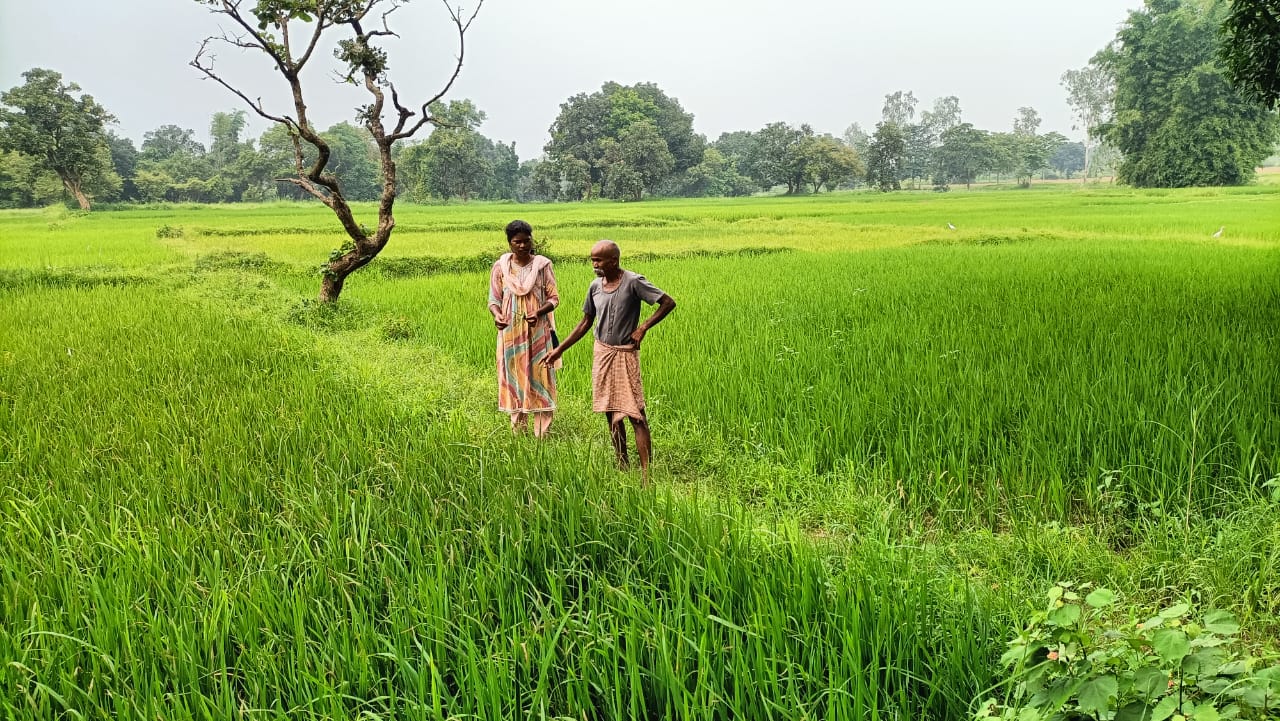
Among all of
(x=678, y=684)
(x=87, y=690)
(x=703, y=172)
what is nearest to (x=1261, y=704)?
(x=678, y=684)

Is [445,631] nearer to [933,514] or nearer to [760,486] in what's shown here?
[760,486]

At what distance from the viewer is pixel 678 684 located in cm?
144

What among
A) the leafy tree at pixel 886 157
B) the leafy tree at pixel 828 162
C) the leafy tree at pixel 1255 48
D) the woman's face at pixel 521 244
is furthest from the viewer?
the leafy tree at pixel 886 157

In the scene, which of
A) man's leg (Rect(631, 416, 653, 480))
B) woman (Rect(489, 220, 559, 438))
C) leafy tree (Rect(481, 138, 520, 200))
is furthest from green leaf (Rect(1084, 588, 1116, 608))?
leafy tree (Rect(481, 138, 520, 200))

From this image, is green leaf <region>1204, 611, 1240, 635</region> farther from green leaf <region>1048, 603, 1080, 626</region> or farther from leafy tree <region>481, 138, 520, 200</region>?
leafy tree <region>481, 138, 520, 200</region>

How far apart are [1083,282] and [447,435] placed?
650 centimetres

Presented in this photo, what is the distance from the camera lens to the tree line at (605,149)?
11.9 metres

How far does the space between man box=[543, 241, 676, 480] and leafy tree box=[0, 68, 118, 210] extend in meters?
12.9

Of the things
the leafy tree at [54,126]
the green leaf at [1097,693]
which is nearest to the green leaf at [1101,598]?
the green leaf at [1097,693]

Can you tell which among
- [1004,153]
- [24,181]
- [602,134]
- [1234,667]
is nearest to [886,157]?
[1004,153]

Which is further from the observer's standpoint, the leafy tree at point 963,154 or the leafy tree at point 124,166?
the leafy tree at point 963,154

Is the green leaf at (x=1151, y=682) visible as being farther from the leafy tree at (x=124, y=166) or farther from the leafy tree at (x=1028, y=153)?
the leafy tree at (x=1028, y=153)

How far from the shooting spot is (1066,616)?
3.89ft

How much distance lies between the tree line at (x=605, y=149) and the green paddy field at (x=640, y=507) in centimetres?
449
